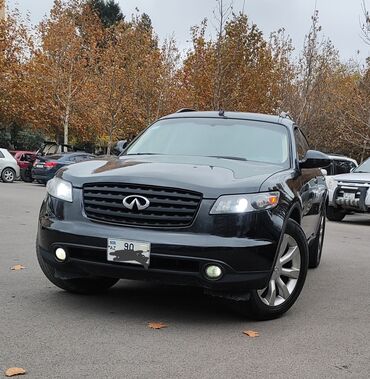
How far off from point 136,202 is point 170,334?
97 cm

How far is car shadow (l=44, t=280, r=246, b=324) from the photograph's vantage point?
15.6ft

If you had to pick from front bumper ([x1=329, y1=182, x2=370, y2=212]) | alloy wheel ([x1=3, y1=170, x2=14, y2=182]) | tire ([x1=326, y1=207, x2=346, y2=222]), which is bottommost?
alloy wheel ([x1=3, y1=170, x2=14, y2=182])

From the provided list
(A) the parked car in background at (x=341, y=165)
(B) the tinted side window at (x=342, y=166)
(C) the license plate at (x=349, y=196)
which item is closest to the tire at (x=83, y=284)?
(C) the license plate at (x=349, y=196)

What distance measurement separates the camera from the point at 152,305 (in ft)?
16.7

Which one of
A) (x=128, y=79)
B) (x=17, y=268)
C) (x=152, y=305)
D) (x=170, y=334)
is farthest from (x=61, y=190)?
(x=128, y=79)

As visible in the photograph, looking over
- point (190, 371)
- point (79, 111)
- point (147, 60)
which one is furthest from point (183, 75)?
point (190, 371)

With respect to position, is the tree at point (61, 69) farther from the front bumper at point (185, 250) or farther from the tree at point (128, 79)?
the front bumper at point (185, 250)

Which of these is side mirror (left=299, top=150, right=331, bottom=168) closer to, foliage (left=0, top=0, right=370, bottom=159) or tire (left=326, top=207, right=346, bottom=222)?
tire (left=326, top=207, right=346, bottom=222)

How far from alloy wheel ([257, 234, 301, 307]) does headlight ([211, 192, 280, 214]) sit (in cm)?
47

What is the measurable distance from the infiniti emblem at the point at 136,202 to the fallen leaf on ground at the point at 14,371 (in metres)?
1.40

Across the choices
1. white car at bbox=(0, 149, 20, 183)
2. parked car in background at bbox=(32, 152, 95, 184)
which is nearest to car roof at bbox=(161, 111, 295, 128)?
parked car in background at bbox=(32, 152, 95, 184)

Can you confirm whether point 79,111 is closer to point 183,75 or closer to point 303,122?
Answer: point 183,75

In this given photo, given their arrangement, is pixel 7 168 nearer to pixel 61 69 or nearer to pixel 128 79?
pixel 128 79

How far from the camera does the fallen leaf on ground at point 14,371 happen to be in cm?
342
